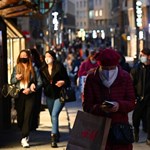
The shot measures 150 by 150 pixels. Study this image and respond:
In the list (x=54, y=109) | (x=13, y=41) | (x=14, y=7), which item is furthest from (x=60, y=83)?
(x=13, y=41)

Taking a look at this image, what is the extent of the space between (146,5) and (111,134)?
2016 inches

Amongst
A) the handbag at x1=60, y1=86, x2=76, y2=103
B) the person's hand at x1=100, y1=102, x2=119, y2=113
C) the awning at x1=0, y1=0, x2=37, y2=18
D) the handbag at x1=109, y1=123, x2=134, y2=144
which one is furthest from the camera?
the awning at x1=0, y1=0, x2=37, y2=18

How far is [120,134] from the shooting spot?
5.75 m

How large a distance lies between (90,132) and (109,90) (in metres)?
0.47

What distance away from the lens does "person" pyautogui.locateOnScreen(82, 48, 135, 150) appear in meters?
Result: 5.77

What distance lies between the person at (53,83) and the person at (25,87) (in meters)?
0.20

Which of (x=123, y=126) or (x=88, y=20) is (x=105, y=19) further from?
(x=123, y=126)

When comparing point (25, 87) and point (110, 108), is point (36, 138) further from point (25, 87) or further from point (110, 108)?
point (110, 108)

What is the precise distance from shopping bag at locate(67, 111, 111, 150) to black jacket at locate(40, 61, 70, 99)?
402 centimetres

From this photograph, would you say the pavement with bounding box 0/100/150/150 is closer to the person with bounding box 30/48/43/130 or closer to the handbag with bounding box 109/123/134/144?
the person with bounding box 30/48/43/130

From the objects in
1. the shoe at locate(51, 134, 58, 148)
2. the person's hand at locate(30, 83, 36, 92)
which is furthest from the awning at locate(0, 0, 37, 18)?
the shoe at locate(51, 134, 58, 148)

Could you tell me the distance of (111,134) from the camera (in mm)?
5766

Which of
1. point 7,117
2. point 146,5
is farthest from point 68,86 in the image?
point 146,5

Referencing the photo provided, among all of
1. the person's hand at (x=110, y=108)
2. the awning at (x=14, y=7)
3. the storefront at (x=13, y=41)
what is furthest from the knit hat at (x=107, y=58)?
the storefront at (x=13, y=41)
